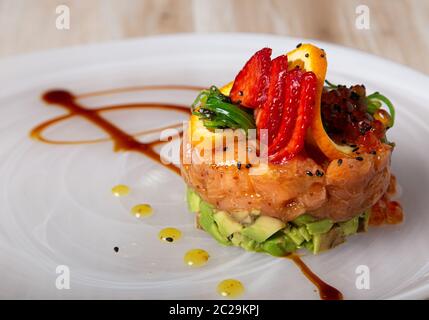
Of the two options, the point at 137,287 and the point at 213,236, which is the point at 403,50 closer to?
the point at 213,236

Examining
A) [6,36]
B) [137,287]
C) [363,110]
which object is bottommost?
[137,287]

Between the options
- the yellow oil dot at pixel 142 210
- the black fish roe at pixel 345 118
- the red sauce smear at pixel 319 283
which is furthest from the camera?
the yellow oil dot at pixel 142 210

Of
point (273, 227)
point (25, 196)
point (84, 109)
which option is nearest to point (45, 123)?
point (84, 109)

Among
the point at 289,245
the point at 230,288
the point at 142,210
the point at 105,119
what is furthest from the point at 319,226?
the point at 105,119

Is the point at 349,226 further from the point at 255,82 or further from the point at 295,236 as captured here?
the point at 255,82

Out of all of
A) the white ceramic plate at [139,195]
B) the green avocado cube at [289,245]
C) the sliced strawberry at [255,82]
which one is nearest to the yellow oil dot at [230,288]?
the white ceramic plate at [139,195]

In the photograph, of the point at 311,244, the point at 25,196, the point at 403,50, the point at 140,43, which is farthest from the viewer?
the point at 403,50

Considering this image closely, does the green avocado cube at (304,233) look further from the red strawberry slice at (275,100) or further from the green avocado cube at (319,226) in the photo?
the red strawberry slice at (275,100)
